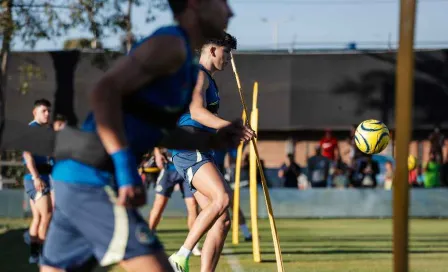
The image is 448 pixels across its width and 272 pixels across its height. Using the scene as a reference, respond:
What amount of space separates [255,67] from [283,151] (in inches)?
177

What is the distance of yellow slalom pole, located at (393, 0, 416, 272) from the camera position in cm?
406

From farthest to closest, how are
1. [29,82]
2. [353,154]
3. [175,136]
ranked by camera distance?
[29,82] < [353,154] < [175,136]

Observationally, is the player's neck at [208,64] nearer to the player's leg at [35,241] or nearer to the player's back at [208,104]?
the player's back at [208,104]

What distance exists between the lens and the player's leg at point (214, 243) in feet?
27.8

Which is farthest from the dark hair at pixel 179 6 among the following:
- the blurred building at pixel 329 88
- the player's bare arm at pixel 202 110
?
the blurred building at pixel 329 88

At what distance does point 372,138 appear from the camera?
11.8 m

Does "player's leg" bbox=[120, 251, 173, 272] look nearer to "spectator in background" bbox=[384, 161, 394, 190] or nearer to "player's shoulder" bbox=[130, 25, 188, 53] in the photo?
"player's shoulder" bbox=[130, 25, 188, 53]

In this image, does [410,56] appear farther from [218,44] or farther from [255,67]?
→ [255,67]

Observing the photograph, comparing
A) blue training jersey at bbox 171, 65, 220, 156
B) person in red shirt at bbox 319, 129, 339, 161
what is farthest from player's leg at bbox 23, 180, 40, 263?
person in red shirt at bbox 319, 129, 339, 161

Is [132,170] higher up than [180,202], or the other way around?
[132,170]

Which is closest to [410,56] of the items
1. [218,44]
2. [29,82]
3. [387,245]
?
[218,44]

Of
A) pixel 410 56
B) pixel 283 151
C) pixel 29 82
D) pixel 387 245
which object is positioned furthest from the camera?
pixel 283 151

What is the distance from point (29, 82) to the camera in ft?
109

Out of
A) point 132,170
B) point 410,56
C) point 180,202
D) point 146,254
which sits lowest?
point 180,202
